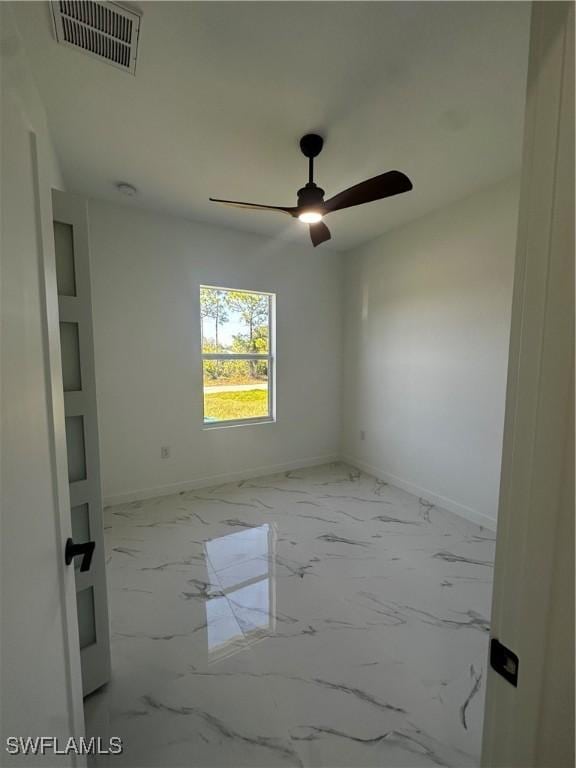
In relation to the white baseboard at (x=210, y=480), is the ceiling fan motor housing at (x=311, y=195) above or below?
above

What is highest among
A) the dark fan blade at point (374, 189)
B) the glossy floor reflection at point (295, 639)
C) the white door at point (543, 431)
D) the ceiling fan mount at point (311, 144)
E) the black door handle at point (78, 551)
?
the ceiling fan mount at point (311, 144)

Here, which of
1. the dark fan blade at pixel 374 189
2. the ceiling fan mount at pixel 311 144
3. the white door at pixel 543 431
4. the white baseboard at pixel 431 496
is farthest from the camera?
the white baseboard at pixel 431 496

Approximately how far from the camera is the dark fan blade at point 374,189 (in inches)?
68.2

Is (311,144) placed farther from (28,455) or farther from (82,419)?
(28,455)

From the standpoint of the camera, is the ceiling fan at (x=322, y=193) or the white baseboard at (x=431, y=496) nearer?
the ceiling fan at (x=322, y=193)

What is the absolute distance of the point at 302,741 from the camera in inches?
48.7

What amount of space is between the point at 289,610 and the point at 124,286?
290cm

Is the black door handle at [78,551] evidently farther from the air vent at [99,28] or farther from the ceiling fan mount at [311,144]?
the ceiling fan mount at [311,144]

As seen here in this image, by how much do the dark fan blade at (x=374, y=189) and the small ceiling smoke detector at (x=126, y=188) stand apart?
64.9 inches

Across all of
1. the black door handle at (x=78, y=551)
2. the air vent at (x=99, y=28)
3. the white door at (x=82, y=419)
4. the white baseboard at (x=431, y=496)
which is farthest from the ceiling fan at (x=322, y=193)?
the white baseboard at (x=431, y=496)

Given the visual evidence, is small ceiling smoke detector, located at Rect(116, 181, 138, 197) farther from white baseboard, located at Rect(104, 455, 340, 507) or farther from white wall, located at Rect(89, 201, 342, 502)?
white baseboard, located at Rect(104, 455, 340, 507)

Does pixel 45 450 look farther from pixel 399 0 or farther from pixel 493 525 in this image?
pixel 493 525

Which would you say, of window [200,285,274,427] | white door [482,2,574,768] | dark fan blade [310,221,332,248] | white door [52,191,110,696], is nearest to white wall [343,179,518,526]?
window [200,285,274,427]

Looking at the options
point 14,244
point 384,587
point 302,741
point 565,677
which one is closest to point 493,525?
point 384,587
